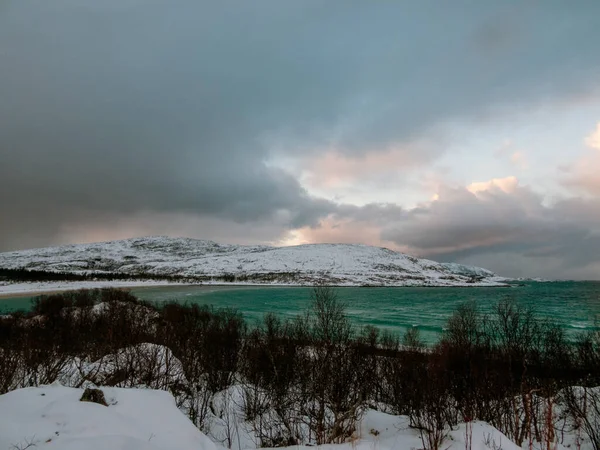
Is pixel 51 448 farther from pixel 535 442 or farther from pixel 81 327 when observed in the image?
pixel 81 327

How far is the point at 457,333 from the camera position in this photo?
24.8 metres

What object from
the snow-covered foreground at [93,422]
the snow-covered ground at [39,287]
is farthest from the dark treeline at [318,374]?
the snow-covered ground at [39,287]

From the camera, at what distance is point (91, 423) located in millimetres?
6680

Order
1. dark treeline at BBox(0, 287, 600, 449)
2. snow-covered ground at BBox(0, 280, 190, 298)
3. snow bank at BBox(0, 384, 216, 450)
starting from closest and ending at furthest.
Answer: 1. snow bank at BBox(0, 384, 216, 450)
2. dark treeline at BBox(0, 287, 600, 449)
3. snow-covered ground at BBox(0, 280, 190, 298)

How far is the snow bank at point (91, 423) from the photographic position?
6.17 meters

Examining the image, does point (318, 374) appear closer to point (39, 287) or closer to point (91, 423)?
point (91, 423)

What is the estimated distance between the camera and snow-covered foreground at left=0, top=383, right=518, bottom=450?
6172 mm

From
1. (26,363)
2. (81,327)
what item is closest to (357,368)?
(26,363)

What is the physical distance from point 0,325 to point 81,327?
20.2 ft

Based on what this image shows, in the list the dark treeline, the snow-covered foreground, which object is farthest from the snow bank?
the dark treeline

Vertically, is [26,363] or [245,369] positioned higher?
[26,363]

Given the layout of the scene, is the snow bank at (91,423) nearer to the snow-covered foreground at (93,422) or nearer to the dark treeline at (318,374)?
the snow-covered foreground at (93,422)

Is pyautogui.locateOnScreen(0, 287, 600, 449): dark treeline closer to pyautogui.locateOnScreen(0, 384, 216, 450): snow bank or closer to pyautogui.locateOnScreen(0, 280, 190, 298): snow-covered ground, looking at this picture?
pyautogui.locateOnScreen(0, 384, 216, 450): snow bank

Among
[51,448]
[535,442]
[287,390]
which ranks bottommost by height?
[535,442]
